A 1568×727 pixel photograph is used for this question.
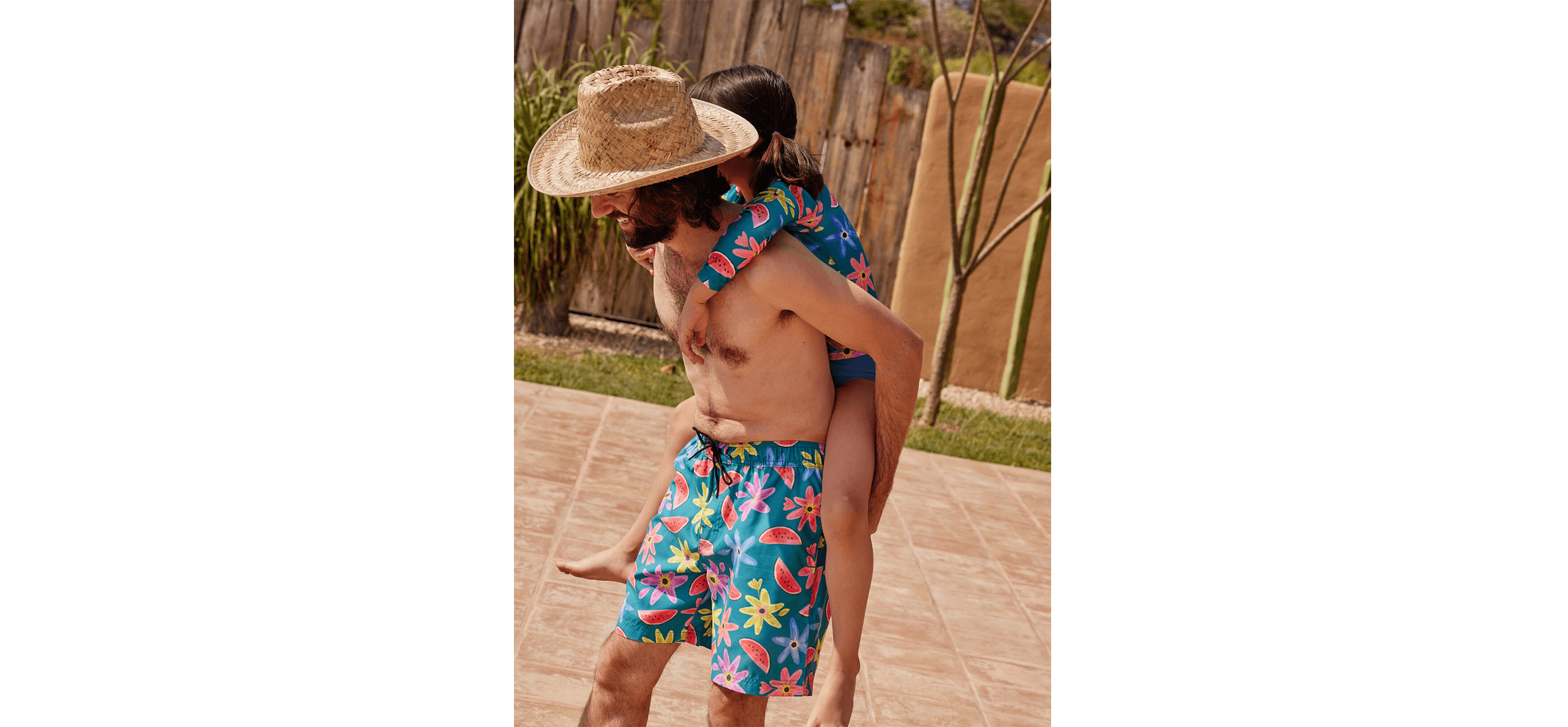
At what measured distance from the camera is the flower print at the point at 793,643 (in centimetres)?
161

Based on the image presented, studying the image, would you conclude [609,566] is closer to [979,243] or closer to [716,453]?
[716,453]

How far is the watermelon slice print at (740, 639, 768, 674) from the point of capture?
1597 millimetres

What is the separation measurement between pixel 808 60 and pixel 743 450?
508cm

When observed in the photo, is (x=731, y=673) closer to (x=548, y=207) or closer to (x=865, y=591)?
(x=865, y=591)

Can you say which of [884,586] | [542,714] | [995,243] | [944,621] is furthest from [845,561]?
[995,243]

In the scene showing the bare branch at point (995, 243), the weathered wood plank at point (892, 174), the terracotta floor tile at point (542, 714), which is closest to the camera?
the terracotta floor tile at point (542, 714)

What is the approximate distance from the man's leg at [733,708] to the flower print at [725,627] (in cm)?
8

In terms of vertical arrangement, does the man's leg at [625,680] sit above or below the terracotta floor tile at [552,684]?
above

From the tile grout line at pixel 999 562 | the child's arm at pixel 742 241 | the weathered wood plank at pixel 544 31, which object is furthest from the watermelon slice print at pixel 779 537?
the weathered wood plank at pixel 544 31

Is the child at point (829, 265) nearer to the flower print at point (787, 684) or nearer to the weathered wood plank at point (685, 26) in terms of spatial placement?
the flower print at point (787, 684)

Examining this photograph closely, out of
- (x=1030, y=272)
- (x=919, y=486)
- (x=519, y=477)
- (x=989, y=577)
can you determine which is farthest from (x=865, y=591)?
(x=1030, y=272)

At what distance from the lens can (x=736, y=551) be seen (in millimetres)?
1641

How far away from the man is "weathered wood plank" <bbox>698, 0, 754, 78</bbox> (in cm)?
488

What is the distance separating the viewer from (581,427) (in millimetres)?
4660
